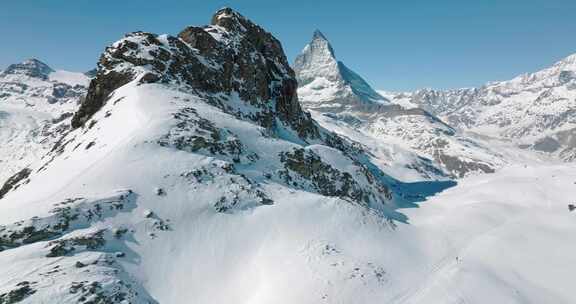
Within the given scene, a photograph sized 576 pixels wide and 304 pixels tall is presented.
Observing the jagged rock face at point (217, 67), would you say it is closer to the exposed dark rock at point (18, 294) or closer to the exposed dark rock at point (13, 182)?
the exposed dark rock at point (13, 182)

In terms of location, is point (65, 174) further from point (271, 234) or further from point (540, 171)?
point (540, 171)

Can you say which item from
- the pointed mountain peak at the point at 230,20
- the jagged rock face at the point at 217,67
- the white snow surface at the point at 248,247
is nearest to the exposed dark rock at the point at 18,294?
Result: the white snow surface at the point at 248,247

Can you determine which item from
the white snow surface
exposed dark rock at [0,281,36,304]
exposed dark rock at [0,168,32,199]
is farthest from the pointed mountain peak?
exposed dark rock at [0,281,36,304]

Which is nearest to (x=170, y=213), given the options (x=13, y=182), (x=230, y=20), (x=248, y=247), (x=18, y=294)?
(x=248, y=247)

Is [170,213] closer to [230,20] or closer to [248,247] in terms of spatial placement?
[248,247]

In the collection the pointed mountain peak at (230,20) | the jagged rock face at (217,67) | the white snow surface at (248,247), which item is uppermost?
the pointed mountain peak at (230,20)

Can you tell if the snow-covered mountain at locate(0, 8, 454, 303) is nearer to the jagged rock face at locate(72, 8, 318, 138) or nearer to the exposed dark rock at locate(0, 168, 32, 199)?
the exposed dark rock at locate(0, 168, 32, 199)

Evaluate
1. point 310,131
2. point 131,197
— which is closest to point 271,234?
point 131,197
